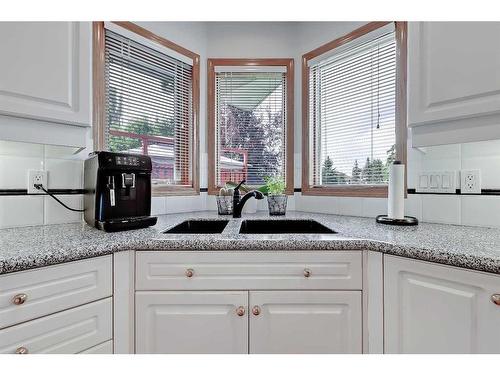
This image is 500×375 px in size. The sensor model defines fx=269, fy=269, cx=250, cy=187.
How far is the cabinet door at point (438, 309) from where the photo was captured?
2.69ft

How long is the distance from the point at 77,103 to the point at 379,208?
1.70 metres

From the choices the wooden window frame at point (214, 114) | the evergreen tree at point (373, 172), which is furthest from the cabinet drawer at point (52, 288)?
the evergreen tree at point (373, 172)

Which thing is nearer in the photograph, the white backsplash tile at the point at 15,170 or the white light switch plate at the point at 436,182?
the white backsplash tile at the point at 15,170

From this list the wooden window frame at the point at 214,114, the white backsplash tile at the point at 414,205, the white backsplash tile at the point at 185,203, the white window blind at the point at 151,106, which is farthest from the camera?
the wooden window frame at the point at 214,114

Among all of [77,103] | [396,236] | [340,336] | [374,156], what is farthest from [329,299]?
[77,103]

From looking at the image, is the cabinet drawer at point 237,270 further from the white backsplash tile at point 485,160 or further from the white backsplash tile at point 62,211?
the white backsplash tile at point 485,160

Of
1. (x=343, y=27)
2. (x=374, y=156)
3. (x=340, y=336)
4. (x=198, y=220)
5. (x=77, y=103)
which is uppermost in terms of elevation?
(x=343, y=27)

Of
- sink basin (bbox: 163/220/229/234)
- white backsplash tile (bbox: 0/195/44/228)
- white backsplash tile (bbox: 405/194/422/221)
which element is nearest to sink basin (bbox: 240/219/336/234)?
sink basin (bbox: 163/220/229/234)

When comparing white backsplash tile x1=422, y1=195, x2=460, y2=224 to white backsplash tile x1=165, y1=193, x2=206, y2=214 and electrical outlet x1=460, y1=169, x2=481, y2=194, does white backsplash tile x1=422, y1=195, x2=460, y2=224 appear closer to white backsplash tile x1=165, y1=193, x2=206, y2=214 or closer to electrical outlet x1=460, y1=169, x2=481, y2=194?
electrical outlet x1=460, y1=169, x2=481, y2=194

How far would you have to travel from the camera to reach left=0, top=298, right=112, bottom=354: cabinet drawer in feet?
2.70

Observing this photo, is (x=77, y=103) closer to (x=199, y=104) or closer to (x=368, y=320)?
(x=199, y=104)

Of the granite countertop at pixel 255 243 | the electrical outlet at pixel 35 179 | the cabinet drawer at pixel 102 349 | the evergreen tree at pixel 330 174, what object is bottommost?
the cabinet drawer at pixel 102 349

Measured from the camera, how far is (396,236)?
3.62 ft

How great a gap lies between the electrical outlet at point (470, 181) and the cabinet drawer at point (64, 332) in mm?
1698
